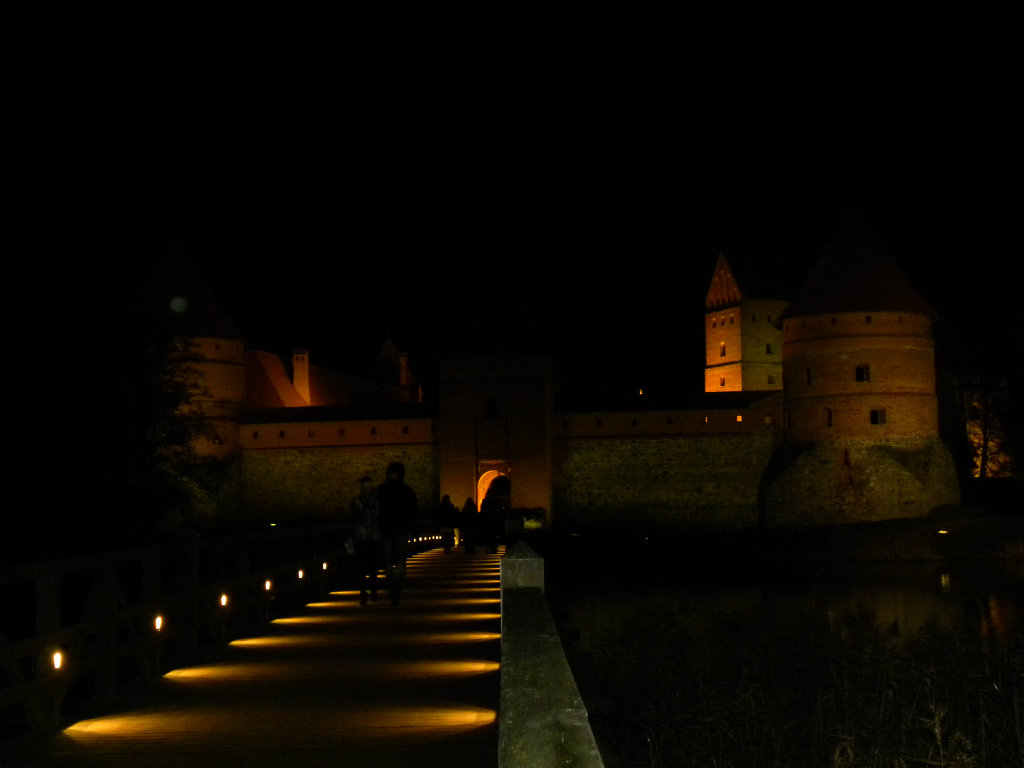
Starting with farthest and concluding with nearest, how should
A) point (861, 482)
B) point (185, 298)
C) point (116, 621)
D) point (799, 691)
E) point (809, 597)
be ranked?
point (185, 298)
point (861, 482)
point (809, 597)
point (799, 691)
point (116, 621)

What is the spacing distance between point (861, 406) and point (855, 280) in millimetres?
3727

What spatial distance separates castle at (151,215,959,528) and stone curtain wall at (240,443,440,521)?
0.04 metres

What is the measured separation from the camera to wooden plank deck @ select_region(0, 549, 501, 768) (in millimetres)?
5070

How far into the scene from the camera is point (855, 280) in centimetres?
3609

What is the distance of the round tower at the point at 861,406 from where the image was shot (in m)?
34.9

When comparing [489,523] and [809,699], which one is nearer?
[809,699]

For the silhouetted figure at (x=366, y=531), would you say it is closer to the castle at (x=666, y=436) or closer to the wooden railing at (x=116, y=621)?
the wooden railing at (x=116, y=621)

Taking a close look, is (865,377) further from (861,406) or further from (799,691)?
(799,691)

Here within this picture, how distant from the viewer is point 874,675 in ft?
37.7

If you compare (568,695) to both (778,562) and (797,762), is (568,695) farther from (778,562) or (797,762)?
(778,562)

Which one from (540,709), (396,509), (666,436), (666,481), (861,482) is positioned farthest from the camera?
(666,436)

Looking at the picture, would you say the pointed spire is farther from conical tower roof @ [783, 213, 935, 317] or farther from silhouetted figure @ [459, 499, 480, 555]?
silhouetted figure @ [459, 499, 480, 555]

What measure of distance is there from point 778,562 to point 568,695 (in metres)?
29.0

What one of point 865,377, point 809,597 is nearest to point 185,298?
point 865,377
